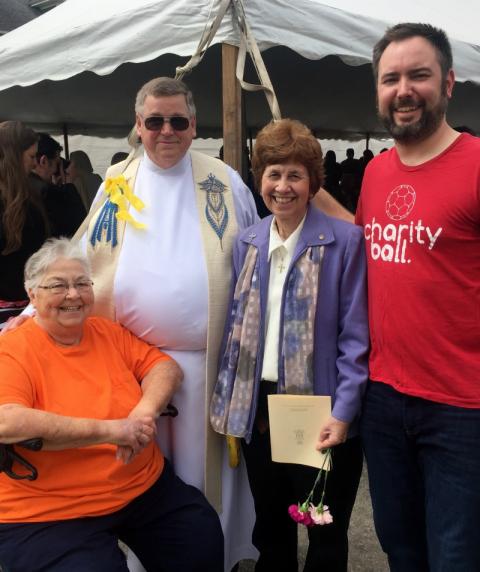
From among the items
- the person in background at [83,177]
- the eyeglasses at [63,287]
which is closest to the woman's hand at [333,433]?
the eyeglasses at [63,287]

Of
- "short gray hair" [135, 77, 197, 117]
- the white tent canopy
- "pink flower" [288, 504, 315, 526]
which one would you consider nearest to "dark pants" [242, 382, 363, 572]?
"pink flower" [288, 504, 315, 526]

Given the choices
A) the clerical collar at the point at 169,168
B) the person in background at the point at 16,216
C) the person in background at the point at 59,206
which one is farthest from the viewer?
the person in background at the point at 59,206

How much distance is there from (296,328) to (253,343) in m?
0.16

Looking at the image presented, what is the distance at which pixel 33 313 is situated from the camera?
221cm

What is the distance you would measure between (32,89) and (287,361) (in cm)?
457

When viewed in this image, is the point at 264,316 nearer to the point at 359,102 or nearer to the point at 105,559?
the point at 105,559

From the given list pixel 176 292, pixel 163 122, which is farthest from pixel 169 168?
pixel 176 292

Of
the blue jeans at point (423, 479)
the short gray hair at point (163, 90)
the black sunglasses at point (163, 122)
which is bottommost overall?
the blue jeans at point (423, 479)

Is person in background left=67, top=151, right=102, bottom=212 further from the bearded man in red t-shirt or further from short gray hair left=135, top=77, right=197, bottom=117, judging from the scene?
the bearded man in red t-shirt

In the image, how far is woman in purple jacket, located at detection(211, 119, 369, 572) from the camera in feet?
6.16

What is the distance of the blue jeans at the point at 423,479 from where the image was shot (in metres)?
1.62

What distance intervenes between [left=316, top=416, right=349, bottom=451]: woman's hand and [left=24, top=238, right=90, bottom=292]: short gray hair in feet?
3.29

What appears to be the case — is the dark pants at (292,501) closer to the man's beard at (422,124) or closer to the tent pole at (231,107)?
the man's beard at (422,124)

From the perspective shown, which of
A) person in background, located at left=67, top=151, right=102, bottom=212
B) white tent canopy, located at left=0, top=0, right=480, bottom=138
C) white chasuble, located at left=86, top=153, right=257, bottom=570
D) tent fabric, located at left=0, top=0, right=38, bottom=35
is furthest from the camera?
tent fabric, located at left=0, top=0, right=38, bottom=35
